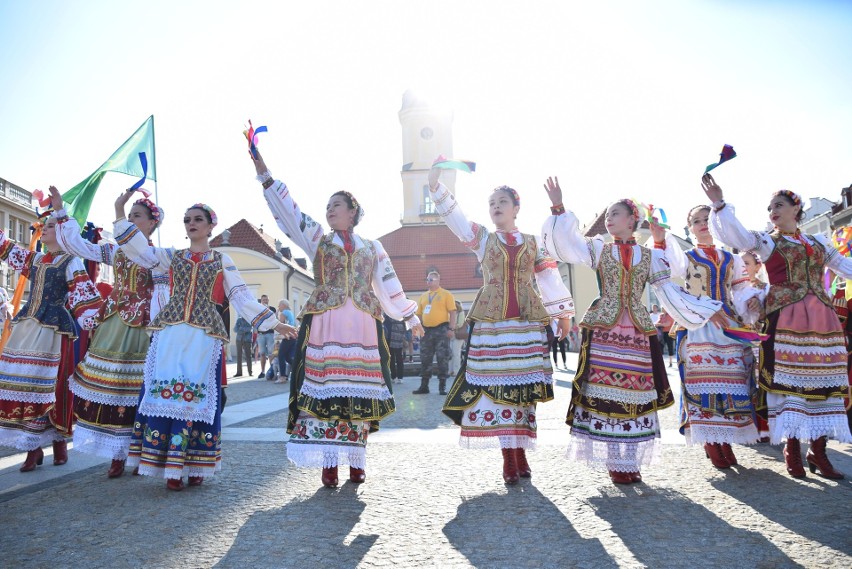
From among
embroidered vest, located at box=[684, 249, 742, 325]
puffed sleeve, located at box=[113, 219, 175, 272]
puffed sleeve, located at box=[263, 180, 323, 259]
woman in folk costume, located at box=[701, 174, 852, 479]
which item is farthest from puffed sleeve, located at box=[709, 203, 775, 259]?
puffed sleeve, located at box=[113, 219, 175, 272]

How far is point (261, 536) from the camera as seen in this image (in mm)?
2988

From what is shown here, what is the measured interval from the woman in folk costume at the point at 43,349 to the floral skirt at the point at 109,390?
12.4 inches

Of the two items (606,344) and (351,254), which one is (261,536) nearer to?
(351,254)

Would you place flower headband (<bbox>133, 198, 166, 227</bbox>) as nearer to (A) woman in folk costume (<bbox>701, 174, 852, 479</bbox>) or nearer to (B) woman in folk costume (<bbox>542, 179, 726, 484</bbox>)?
(B) woman in folk costume (<bbox>542, 179, 726, 484</bbox>)

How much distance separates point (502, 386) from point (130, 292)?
109 inches

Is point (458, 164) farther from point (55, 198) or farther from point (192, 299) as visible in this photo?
point (55, 198)

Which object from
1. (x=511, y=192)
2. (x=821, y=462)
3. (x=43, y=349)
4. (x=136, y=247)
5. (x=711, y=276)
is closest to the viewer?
(x=821, y=462)

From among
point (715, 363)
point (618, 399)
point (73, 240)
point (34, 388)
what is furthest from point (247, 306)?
point (715, 363)

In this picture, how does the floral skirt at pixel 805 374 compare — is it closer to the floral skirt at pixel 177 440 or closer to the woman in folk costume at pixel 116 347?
the floral skirt at pixel 177 440

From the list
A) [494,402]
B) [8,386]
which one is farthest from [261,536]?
[8,386]

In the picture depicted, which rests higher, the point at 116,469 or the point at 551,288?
the point at 551,288

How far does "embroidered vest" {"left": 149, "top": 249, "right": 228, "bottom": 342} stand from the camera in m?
4.18

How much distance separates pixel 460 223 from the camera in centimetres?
443

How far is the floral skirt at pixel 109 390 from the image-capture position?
4.45m
